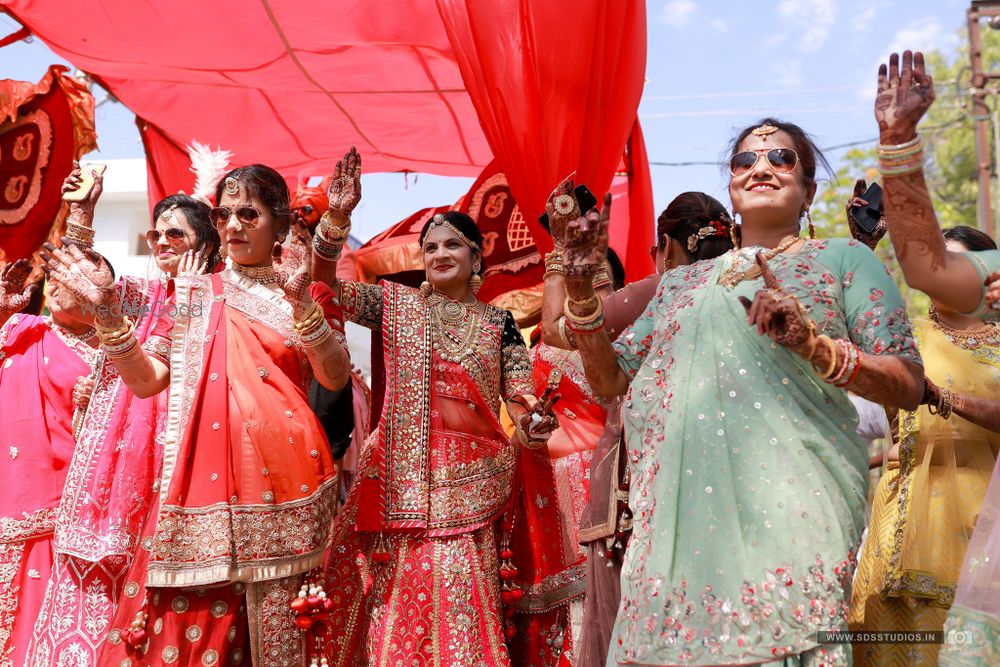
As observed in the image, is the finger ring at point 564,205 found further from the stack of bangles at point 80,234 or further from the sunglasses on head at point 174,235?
the sunglasses on head at point 174,235

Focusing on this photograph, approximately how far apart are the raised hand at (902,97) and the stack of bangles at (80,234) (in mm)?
2585

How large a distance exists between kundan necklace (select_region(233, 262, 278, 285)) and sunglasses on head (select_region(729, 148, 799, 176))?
1836mm

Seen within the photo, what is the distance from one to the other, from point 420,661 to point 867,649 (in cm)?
152

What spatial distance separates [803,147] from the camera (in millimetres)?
2881

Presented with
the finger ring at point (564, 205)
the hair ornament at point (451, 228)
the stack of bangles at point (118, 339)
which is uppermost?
the hair ornament at point (451, 228)

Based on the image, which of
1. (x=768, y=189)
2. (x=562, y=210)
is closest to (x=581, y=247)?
(x=562, y=210)

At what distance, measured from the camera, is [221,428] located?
140 inches

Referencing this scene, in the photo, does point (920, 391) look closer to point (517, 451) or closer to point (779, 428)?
point (779, 428)

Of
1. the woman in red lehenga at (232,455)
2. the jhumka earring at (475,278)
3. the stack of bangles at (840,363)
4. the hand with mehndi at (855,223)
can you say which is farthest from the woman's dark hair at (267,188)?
the stack of bangles at (840,363)

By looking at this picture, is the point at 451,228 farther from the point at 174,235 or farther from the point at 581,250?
the point at 581,250

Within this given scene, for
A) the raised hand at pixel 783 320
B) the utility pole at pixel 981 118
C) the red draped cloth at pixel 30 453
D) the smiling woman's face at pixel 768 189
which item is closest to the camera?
the raised hand at pixel 783 320

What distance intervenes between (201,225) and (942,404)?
3.04 m

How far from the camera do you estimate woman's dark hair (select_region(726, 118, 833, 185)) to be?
287cm

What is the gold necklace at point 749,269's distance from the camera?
8.85ft
